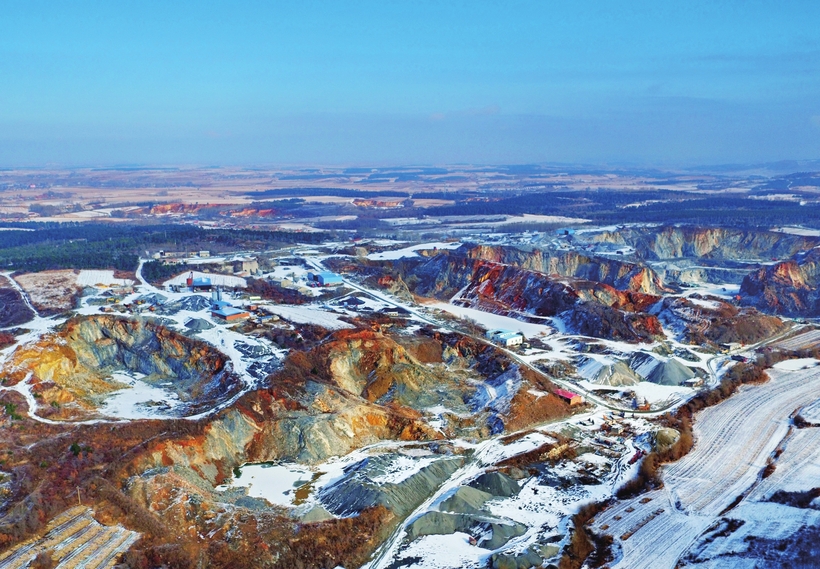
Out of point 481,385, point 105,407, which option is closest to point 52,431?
point 105,407

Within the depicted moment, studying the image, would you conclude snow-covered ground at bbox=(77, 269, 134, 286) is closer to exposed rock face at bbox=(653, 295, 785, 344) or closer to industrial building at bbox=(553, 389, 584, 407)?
industrial building at bbox=(553, 389, 584, 407)

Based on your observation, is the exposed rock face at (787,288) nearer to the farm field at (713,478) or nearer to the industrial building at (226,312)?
the farm field at (713,478)

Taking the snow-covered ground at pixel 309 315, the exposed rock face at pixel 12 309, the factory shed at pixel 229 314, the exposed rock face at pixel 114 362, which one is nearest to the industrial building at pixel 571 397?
the snow-covered ground at pixel 309 315

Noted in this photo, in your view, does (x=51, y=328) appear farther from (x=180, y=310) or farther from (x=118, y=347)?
(x=180, y=310)

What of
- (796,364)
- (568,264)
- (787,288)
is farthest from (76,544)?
(787,288)

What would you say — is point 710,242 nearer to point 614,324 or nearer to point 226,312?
point 614,324

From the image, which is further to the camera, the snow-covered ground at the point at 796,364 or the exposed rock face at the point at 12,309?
the exposed rock face at the point at 12,309

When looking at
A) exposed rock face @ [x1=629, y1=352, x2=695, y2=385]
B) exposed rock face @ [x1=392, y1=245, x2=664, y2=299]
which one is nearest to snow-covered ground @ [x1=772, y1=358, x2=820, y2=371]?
exposed rock face @ [x1=629, y1=352, x2=695, y2=385]
